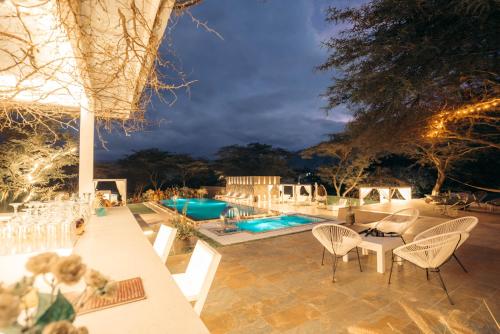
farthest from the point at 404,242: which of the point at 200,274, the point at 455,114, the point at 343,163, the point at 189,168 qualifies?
the point at 189,168

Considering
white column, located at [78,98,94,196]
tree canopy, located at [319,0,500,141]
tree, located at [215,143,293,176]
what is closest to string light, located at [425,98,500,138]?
tree canopy, located at [319,0,500,141]

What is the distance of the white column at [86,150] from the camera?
13.1ft

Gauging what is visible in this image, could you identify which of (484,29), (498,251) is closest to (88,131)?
(484,29)

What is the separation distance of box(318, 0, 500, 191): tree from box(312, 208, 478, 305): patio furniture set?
1654 millimetres

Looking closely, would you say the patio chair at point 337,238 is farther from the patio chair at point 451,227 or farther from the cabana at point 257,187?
the cabana at point 257,187

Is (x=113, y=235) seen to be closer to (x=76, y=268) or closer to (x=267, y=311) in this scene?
(x=267, y=311)

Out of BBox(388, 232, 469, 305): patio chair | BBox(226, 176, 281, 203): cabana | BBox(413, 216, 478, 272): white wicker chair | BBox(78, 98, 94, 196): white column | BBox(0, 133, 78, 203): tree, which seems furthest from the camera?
BBox(226, 176, 281, 203): cabana

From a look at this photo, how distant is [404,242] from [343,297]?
5.25ft

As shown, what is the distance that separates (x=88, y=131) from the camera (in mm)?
4000

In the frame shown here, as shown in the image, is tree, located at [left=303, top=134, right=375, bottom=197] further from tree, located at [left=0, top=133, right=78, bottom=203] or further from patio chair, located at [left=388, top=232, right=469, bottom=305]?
tree, located at [left=0, top=133, right=78, bottom=203]

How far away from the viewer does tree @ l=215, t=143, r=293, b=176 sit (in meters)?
21.9

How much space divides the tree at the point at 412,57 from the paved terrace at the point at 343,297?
226cm

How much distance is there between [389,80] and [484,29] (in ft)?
2.90

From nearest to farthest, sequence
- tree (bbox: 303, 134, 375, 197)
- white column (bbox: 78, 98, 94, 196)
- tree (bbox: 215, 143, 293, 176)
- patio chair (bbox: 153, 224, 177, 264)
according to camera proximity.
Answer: patio chair (bbox: 153, 224, 177, 264), white column (bbox: 78, 98, 94, 196), tree (bbox: 303, 134, 375, 197), tree (bbox: 215, 143, 293, 176)
